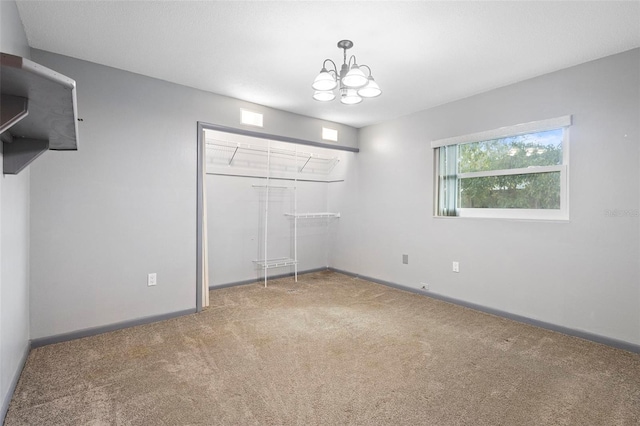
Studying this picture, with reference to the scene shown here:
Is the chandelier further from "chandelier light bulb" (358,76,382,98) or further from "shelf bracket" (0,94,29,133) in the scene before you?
"shelf bracket" (0,94,29,133)

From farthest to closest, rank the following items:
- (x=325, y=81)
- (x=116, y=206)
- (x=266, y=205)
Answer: (x=266, y=205), (x=116, y=206), (x=325, y=81)

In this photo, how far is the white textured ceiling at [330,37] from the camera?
2049 mm

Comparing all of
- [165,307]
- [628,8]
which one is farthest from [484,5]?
[165,307]

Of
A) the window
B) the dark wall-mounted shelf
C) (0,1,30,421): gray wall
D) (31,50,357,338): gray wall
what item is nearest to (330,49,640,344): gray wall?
the window

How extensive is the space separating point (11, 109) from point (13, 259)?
132 centimetres

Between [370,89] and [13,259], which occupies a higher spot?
[370,89]

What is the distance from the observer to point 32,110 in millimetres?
1275

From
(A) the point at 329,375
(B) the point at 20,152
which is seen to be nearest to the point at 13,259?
(B) the point at 20,152

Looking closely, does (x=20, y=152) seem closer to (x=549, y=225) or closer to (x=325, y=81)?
(x=325, y=81)

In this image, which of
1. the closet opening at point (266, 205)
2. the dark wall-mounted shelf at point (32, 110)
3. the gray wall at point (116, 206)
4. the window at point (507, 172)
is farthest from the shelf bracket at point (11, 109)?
the window at point (507, 172)

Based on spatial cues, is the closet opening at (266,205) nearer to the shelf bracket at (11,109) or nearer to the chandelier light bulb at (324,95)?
the chandelier light bulb at (324,95)

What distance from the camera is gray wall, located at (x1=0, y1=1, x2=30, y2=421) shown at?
1.75 metres

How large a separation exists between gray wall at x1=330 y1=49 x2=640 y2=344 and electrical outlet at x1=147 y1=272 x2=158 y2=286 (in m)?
2.97

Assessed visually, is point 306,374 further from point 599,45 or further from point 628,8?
point 599,45
